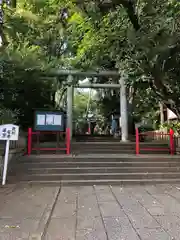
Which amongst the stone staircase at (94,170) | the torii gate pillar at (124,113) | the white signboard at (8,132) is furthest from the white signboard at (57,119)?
the torii gate pillar at (124,113)

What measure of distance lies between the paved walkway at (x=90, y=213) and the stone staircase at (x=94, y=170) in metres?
0.77

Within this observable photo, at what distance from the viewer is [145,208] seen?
4.87 metres

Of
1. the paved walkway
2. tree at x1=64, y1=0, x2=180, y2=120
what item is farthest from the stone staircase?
tree at x1=64, y1=0, x2=180, y2=120

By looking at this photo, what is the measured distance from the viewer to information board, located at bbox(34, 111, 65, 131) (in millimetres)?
10266

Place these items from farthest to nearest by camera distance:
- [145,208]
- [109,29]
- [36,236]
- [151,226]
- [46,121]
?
1. [46,121]
2. [109,29]
3. [145,208]
4. [151,226]
5. [36,236]

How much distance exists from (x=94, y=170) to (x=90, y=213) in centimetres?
348

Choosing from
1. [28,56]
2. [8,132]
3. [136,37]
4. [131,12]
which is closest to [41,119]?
[28,56]

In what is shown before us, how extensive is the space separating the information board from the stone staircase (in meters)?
1.81

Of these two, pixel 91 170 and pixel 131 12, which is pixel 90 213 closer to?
pixel 91 170

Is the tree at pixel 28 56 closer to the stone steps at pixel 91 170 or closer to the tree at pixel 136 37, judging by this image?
the tree at pixel 136 37

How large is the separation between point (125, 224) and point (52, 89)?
926 centimetres

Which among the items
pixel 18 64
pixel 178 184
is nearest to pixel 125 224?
pixel 178 184

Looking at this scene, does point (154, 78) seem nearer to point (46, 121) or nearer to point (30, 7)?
point (46, 121)

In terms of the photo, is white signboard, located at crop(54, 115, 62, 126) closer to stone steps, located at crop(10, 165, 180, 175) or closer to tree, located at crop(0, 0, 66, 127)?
tree, located at crop(0, 0, 66, 127)
